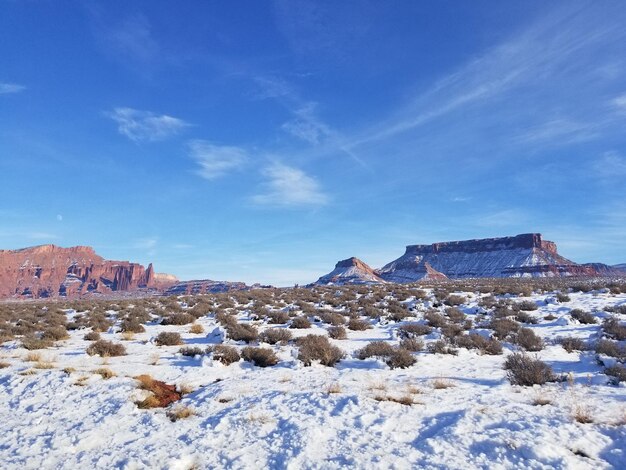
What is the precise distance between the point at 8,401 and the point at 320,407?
21.1 feet

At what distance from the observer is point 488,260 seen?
5285 inches

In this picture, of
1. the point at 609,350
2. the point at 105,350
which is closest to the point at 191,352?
the point at 105,350

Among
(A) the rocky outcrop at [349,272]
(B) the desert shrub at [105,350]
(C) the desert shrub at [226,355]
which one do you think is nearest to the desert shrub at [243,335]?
(C) the desert shrub at [226,355]

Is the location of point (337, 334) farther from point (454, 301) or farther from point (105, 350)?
point (454, 301)

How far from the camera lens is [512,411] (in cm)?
604

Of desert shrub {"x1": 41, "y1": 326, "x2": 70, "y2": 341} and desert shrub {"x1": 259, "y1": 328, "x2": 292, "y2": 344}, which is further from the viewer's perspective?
desert shrub {"x1": 41, "y1": 326, "x2": 70, "y2": 341}

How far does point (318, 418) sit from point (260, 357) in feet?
14.1

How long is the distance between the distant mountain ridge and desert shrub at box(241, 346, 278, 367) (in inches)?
3949

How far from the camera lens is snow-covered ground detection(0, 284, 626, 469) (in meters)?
4.93

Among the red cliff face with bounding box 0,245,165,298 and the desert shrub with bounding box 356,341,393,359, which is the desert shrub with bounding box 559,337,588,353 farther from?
the red cliff face with bounding box 0,245,165,298

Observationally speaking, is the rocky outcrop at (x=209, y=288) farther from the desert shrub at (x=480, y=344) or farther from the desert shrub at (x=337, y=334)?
the desert shrub at (x=480, y=344)

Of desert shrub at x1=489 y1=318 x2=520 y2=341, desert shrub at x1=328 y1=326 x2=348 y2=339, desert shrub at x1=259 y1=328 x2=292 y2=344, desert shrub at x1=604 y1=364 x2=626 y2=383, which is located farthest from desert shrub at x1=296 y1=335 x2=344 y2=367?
desert shrub at x1=489 y1=318 x2=520 y2=341

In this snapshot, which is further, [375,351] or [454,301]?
[454,301]

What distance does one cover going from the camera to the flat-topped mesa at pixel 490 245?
13562 cm
